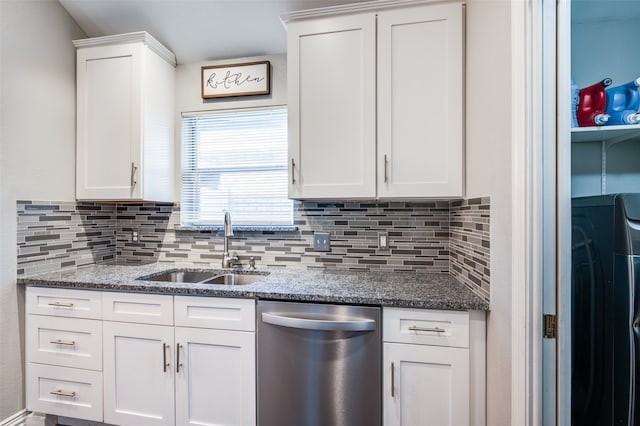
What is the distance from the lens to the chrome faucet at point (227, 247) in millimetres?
2088

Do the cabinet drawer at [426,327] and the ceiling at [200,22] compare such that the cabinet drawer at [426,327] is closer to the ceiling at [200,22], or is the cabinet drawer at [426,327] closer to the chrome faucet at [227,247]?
the chrome faucet at [227,247]

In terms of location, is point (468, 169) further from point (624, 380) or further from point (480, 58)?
point (624, 380)

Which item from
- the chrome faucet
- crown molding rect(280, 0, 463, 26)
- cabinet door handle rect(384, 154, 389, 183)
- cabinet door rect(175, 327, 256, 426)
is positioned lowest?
cabinet door rect(175, 327, 256, 426)

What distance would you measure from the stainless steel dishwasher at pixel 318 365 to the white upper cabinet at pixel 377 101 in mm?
632

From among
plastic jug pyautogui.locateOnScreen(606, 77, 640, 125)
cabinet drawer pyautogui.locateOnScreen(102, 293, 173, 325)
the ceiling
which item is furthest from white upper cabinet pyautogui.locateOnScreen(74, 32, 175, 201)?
plastic jug pyautogui.locateOnScreen(606, 77, 640, 125)

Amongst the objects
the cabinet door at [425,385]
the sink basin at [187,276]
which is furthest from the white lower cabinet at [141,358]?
the cabinet door at [425,385]

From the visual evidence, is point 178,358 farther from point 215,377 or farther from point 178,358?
point 215,377

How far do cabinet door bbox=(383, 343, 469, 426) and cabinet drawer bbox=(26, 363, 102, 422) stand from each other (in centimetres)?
153

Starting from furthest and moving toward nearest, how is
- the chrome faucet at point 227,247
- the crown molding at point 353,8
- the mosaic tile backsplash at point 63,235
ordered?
the chrome faucet at point 227,247
the mosaic tile backsplash at point 63,235
the crown molding at point 353,8

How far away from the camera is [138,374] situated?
1.64m

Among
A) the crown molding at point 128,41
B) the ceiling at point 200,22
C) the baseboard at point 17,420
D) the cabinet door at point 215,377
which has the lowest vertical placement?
the baseboard at point 17,420

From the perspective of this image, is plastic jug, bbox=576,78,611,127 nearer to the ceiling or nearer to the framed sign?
the ceiling

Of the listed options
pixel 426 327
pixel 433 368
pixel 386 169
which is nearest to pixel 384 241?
pixel 386 169

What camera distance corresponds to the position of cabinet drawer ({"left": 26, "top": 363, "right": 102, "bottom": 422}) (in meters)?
1.70
